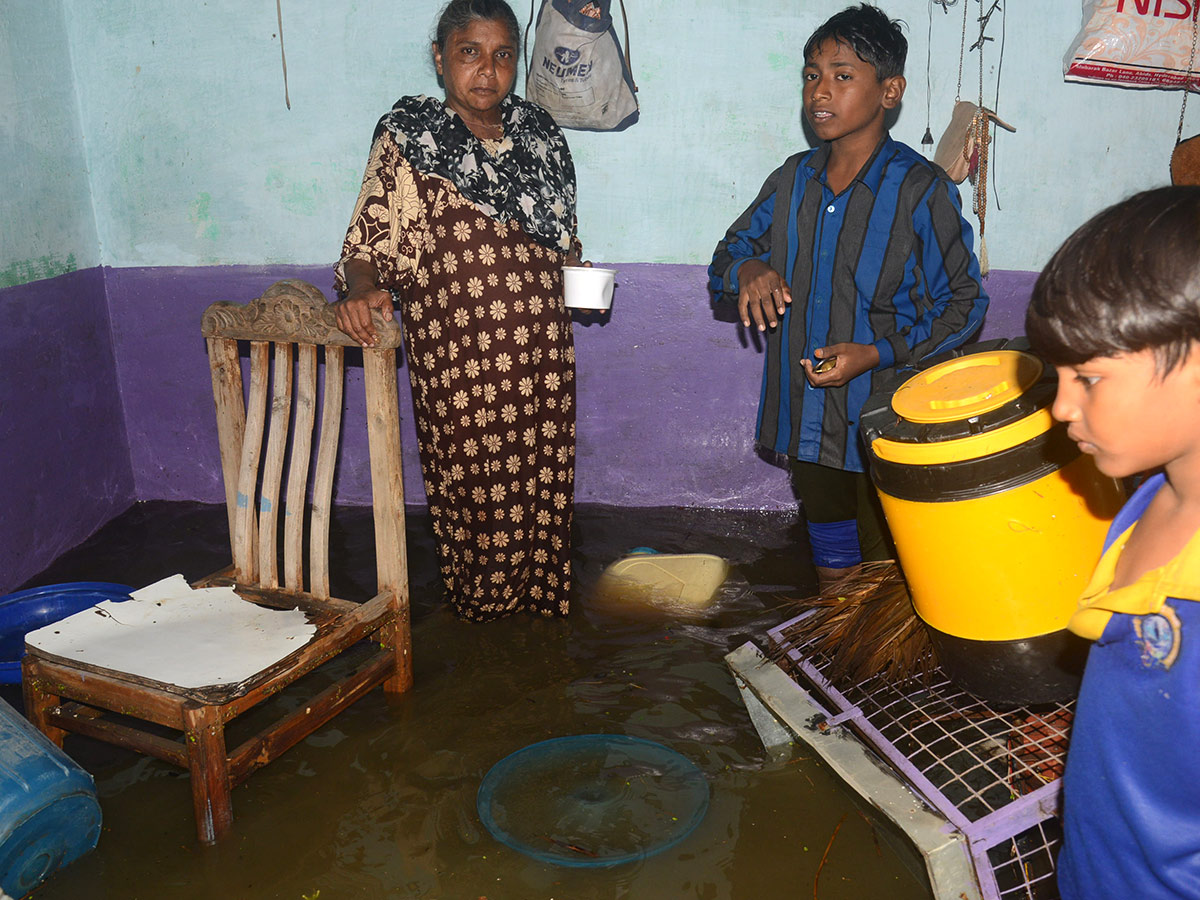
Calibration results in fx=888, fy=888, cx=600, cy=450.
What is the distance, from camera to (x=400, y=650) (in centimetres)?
249

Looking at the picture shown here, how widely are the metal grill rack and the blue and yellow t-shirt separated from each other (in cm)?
44

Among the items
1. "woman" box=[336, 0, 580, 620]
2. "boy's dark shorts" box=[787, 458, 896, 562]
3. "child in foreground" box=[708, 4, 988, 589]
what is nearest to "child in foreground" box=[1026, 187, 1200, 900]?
"child in foreground" box=[708, 4, 988, 589]

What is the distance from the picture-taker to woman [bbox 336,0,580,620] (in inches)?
100.0

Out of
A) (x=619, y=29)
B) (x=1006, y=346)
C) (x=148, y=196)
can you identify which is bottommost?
(x=1006, y=346)

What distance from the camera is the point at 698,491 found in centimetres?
399

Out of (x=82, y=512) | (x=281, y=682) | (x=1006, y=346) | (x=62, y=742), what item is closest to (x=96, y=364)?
(x=82, y=512)

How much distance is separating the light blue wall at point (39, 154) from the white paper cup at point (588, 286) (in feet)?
6.97

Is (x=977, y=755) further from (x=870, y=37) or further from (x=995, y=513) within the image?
(x=870, y=37)

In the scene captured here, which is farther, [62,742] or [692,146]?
[692,146]

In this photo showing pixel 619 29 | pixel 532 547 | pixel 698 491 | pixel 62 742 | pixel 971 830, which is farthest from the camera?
pixel 698 491

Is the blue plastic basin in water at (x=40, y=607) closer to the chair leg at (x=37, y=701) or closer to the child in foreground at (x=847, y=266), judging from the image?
the chair leg at (x=37, y=701)

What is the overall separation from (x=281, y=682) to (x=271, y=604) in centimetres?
41

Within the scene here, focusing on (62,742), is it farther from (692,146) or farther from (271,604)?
(692,146)

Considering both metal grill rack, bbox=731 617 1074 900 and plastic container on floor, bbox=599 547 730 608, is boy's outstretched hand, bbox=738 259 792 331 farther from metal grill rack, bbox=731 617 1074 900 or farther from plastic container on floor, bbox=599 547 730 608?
plastic container on floor, bbox=599 547 730 608
